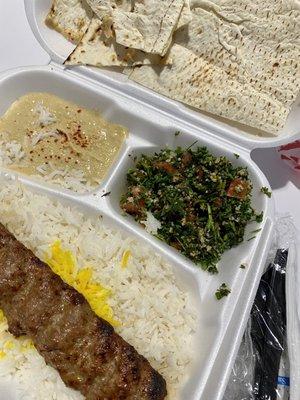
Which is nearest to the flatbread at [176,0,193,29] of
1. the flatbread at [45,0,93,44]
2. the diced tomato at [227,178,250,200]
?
the flatbread at [45,0,93,44]

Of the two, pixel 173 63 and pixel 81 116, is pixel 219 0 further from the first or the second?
pixel 81 116

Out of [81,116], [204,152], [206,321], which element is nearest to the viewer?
[206,321]

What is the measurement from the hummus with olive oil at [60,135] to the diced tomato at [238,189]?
879 millimetres

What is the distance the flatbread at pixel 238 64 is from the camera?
3088 mm

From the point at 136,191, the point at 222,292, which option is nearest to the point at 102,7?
the point at 136,191

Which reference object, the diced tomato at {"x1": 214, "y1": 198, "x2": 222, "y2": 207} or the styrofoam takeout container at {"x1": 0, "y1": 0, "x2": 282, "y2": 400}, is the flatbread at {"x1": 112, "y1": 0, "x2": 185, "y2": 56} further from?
the diced tomato at {"x1": 214, "y1": 198, "x2": 222, "y2": 207}

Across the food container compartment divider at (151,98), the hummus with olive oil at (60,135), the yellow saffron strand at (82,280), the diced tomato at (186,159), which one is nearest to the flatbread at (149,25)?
the food container compartment divider at (151,98)

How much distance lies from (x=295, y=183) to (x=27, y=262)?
209 cm

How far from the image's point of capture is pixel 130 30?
10.5ft

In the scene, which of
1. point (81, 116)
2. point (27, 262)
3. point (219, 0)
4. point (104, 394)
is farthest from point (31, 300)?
point (219, 0)

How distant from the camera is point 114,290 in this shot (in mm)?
2947

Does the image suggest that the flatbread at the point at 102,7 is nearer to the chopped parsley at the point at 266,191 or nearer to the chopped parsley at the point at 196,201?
the chopped parsley at the point at 196,201

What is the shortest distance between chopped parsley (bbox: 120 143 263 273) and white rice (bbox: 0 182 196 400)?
9.1 inches

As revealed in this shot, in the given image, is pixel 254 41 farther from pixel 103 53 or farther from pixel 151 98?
pixel 103 53
